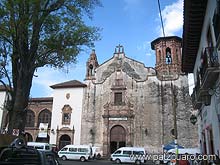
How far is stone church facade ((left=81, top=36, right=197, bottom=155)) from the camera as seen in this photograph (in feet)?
95.9

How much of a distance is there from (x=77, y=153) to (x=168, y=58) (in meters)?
16.8

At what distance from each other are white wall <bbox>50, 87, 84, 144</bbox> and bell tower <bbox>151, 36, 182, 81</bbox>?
1091 cm

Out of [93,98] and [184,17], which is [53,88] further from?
[184,17]

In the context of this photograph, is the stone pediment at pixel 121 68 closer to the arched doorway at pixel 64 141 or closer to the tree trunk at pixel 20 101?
the arched doorway at pixel 64 141

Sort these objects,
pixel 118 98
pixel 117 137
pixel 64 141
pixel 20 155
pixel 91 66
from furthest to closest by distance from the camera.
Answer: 1. pixel 91 66
2. pixel 64 141
3. pixel 118 98
4. pixel 117 137
5. pixel 20 155

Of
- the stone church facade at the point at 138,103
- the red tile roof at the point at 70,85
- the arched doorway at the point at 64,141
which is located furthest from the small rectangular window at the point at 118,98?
the arched doorway at the point at 64,141

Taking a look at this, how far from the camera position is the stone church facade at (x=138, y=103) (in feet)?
95.9

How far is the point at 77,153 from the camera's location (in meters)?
26.8

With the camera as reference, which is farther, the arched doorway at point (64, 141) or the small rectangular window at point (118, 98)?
the arched doorway at point (64, 141)

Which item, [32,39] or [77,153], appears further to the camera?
[77,153]

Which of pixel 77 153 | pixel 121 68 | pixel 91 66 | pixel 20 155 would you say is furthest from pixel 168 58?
pixel 20 155

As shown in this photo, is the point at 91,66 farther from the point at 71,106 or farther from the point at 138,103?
the point at 138,103

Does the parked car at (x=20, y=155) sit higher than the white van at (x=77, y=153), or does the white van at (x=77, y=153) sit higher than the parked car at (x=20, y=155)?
the parked car at (x=20, y=155)

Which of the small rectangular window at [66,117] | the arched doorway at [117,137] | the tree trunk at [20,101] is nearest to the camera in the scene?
the tree trunk at [20,101]
